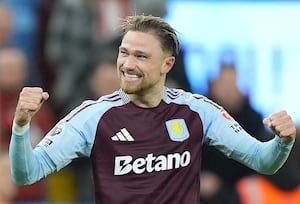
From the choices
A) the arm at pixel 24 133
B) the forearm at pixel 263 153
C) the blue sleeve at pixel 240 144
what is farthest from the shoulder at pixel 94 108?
the forearm at pixel 263 153

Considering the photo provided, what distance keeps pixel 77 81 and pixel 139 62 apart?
4.47 metres

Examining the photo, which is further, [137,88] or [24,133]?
[137,88]

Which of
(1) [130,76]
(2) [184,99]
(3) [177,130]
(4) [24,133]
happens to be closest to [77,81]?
(2) [184,99]

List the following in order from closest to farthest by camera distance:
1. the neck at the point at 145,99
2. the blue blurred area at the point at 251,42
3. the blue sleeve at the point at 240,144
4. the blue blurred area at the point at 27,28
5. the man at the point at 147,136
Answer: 1. the man at the point at 147,136
2. the blue sleeve at the point at 240,144
3. the neck at the point at 145,99
4. the blue blurred area at the point at 251,42
5. the blue blurred area at the point at 27,28

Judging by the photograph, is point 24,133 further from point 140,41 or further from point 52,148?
point 140,41

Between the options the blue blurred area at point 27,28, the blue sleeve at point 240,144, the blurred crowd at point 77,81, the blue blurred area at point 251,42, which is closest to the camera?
the blue sleeve at point 240,144

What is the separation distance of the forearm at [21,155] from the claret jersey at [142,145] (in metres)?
0.12

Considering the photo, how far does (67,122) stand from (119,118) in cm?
32

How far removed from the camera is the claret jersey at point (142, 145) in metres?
6.98

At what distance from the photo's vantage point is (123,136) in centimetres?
709

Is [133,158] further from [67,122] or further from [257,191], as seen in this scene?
[257,191]

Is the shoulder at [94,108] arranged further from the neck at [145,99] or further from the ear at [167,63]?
the ear at [167,63]

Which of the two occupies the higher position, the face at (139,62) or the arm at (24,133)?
Result: the face at (139,62)

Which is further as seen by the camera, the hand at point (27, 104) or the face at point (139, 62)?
the face at point (139, 62)
